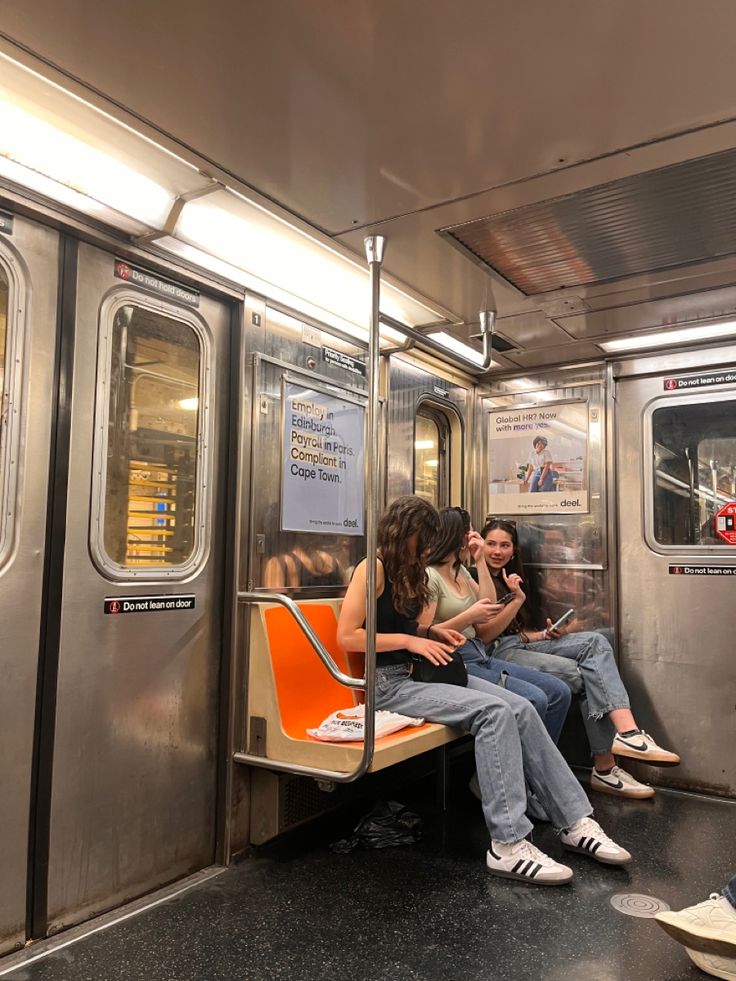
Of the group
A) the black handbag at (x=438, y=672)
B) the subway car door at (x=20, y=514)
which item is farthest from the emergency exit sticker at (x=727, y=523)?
the subway car door at (x=20, y=514)

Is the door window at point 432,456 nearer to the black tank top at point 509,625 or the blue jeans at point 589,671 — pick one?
the black tank top at point 509,625

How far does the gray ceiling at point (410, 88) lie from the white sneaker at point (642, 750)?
2.82 metres

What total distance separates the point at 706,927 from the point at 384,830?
1475 millimetres

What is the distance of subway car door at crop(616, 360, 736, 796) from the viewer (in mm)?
4367

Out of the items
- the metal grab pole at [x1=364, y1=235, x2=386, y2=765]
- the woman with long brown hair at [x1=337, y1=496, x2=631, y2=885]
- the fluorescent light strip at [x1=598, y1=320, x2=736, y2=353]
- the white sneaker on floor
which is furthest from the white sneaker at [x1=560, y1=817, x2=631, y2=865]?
the fluorescent light strip at [x1=598, y1=320, x2=736, y2=353]

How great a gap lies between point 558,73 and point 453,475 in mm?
3285

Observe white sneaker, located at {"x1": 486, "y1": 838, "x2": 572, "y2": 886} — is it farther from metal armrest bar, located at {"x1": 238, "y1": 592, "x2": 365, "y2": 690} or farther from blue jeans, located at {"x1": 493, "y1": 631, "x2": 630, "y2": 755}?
blue jeans, located at {"x1": 493, "y1": 631, "x2": 630, "y2": 755}

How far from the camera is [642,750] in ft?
13.7

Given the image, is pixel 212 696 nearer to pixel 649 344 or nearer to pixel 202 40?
pixel 202 40

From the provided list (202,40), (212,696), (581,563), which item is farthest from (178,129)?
(581,563)

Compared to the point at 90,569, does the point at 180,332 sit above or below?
above

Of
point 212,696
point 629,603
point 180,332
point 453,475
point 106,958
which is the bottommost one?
point 106,958

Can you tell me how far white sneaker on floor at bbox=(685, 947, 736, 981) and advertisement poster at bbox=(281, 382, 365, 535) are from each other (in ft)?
7.43

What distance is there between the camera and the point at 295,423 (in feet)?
12.0
